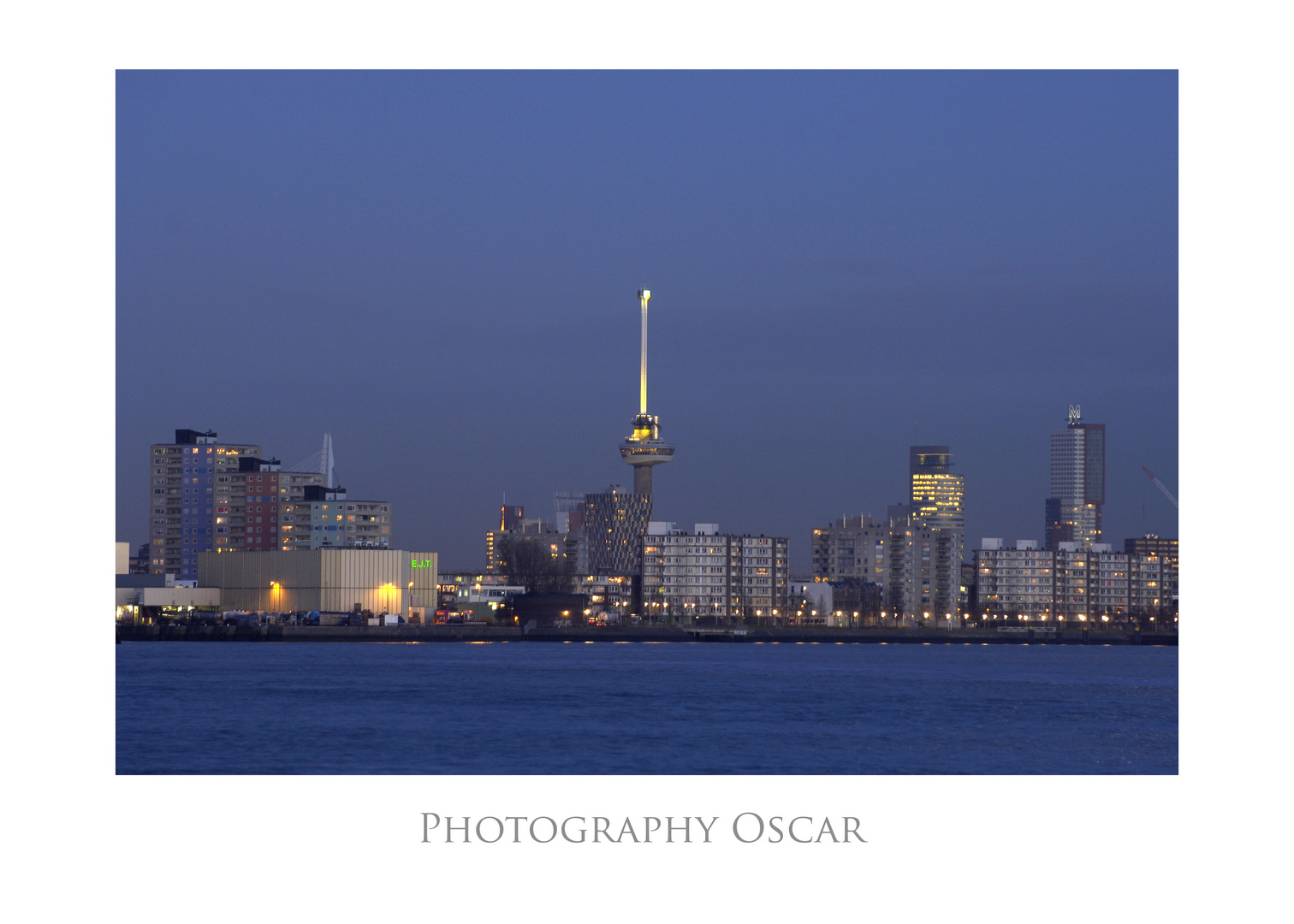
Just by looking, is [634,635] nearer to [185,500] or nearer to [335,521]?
[335,521]

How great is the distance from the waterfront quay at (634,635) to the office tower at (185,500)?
52459 mm

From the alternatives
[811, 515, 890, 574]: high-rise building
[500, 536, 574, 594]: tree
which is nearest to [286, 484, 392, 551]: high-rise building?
[500, 536, 574, 594]: tree

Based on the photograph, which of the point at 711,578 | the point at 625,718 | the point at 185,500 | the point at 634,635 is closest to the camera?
the point at 625,718

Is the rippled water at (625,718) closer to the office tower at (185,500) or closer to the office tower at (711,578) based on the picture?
the office tower at (711,578)

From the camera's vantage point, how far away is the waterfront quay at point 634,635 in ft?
292

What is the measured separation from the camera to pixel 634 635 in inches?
4166

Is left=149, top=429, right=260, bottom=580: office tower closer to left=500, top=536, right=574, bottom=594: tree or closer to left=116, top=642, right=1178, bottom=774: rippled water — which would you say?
left=500, top=536, right=574, bottom=594: tree

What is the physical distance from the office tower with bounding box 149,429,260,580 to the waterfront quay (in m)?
52.5

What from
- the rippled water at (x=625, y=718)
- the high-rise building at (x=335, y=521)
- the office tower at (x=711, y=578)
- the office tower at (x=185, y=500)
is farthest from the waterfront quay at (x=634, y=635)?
the office tower at (x=185, y=500)

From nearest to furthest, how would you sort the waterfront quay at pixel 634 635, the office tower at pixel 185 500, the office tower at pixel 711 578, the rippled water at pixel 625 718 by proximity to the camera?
the rippled water at pixel 625 718
the waterfront quay at pixel 634 635
the office tower at pixel 711 578
the office tower at pixel 185 500

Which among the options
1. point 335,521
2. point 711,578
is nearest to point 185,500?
point 335,521

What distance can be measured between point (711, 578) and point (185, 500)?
54.3 metres

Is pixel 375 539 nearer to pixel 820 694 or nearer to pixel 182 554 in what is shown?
pixel 182 554
